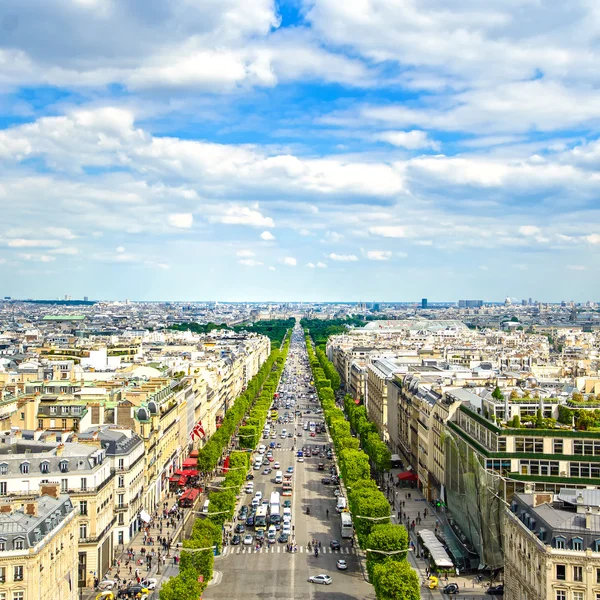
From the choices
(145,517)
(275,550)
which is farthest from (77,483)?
(275,550)

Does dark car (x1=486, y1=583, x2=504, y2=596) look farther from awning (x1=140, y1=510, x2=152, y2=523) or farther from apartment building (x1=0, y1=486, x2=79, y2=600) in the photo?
awning (x1=140, y1=510, x2=152, y2=523)

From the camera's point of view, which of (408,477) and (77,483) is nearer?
(77,483)

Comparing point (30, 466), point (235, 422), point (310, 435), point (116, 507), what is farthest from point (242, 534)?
point (310, 435)

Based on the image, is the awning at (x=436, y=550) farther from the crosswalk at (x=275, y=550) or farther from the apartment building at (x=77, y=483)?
the apartment building at (x=77, y=483)

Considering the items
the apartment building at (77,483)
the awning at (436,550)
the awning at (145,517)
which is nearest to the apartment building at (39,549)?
the apartment building at (77,483)

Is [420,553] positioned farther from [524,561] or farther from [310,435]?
[310,435]

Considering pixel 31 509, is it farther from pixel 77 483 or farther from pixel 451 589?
pixel 451 589

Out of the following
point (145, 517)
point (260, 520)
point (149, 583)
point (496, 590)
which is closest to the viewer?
point (496, 590)
